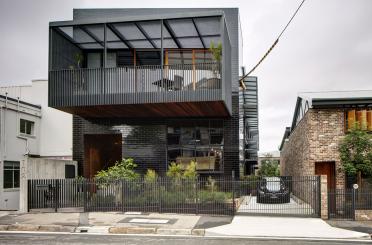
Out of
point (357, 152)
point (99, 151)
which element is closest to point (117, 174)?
point (99, 151)

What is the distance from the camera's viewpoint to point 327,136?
64.4 ft

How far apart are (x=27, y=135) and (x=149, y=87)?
10041 millimetres

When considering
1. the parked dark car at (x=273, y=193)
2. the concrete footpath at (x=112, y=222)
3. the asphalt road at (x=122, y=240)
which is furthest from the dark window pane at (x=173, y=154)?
the asphalt road at (x=122, y=240)

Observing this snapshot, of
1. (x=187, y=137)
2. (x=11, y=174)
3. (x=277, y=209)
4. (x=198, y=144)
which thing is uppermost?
(x=187, y=137)

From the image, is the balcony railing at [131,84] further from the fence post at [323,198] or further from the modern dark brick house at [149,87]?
the fence post at [323,198]

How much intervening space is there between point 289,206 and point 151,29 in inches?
381

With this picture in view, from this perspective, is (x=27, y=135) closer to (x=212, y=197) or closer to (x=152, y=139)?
(x=152, y=139)

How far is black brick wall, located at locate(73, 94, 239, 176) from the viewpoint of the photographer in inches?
928

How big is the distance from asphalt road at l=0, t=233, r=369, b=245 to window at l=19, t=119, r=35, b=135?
13.0 meters

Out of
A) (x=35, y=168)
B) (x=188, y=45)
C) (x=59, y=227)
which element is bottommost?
(x=59, y=227)

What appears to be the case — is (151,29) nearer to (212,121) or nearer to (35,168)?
(212,121)

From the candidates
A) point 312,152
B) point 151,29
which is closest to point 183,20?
point 151,29

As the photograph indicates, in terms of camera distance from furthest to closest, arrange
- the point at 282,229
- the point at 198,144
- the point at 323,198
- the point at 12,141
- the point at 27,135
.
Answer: the point at 27,135 < the point at 12,141 < the point at 198,144 < the point at 323,198 < the point at 282,229

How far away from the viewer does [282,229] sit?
48.8ft
